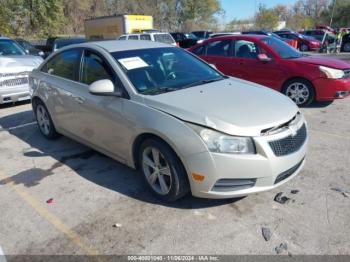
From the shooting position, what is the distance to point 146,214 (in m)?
3.18

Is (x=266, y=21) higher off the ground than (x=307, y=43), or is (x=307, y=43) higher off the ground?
(x=266, y=21)

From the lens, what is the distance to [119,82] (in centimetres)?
354

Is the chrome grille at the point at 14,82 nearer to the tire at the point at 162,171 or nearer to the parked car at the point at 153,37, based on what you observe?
the tire at the point at 162,171

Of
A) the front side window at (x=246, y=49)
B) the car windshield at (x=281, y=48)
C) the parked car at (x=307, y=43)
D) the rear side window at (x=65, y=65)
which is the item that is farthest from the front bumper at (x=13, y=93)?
the parked car at (x=307, y=43)

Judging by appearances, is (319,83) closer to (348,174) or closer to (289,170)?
(348,174)

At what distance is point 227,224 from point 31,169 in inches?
112

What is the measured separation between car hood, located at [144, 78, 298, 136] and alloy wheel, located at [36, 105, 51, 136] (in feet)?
8.83

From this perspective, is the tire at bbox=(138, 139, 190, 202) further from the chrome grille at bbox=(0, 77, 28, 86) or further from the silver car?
the chrome grille at bbox=(0, 77, 28, 86)

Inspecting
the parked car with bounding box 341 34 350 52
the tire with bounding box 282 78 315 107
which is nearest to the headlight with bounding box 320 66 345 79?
the tire with bounding box 282 78 315 107

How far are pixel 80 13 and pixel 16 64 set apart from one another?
46035 mm

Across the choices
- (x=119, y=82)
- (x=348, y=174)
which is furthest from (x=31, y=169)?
(x=348, y=174)

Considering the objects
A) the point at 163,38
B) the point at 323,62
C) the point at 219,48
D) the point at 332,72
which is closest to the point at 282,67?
the point at 323,62

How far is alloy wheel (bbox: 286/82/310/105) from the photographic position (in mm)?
6703

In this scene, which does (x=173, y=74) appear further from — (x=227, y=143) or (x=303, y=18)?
(x=303, y=18)
